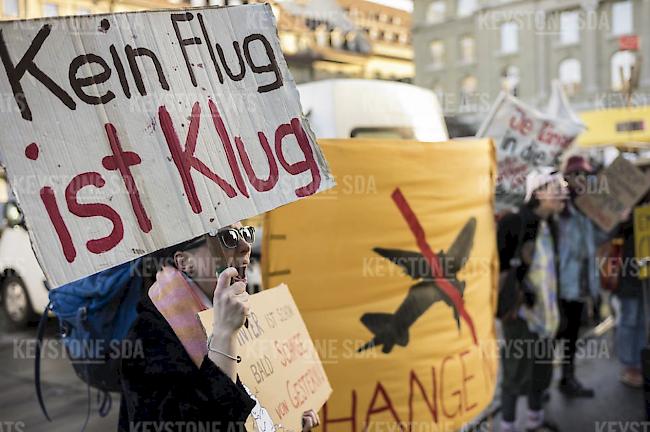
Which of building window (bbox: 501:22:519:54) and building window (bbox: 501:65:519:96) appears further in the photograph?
building window (bbox: 501:22:519:54)

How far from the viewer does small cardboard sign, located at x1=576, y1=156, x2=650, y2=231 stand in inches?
222

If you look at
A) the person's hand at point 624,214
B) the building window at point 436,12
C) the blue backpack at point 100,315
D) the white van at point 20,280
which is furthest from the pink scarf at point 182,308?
the building window at point 436,12

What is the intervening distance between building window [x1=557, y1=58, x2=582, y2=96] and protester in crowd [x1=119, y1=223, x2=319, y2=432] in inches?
1455

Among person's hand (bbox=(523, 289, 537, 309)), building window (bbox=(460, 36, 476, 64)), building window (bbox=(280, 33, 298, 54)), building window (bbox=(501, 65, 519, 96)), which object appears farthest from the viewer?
building window (bbox=(460, 36, 476, 64))

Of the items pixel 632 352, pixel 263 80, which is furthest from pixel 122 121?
pixel 632 352

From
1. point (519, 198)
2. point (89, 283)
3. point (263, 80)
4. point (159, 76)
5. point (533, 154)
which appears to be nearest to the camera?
point (159, 76)

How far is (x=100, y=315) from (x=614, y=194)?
14.6ft

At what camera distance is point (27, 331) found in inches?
318

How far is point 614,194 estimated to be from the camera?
5.68 metres

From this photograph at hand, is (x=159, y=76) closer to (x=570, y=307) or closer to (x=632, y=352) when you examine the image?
(x=570, y=307)

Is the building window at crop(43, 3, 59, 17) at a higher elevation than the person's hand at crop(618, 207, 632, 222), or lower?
higher

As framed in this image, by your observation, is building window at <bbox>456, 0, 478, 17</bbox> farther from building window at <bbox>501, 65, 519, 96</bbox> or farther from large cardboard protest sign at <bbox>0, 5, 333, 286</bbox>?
large cardboard protest sign at <bbox>0, 5, 333, 286</bbox>

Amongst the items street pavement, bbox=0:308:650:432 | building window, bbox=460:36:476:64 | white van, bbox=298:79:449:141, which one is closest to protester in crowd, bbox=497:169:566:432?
street pavement, bbox=0:308:650:432

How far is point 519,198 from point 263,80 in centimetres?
395
